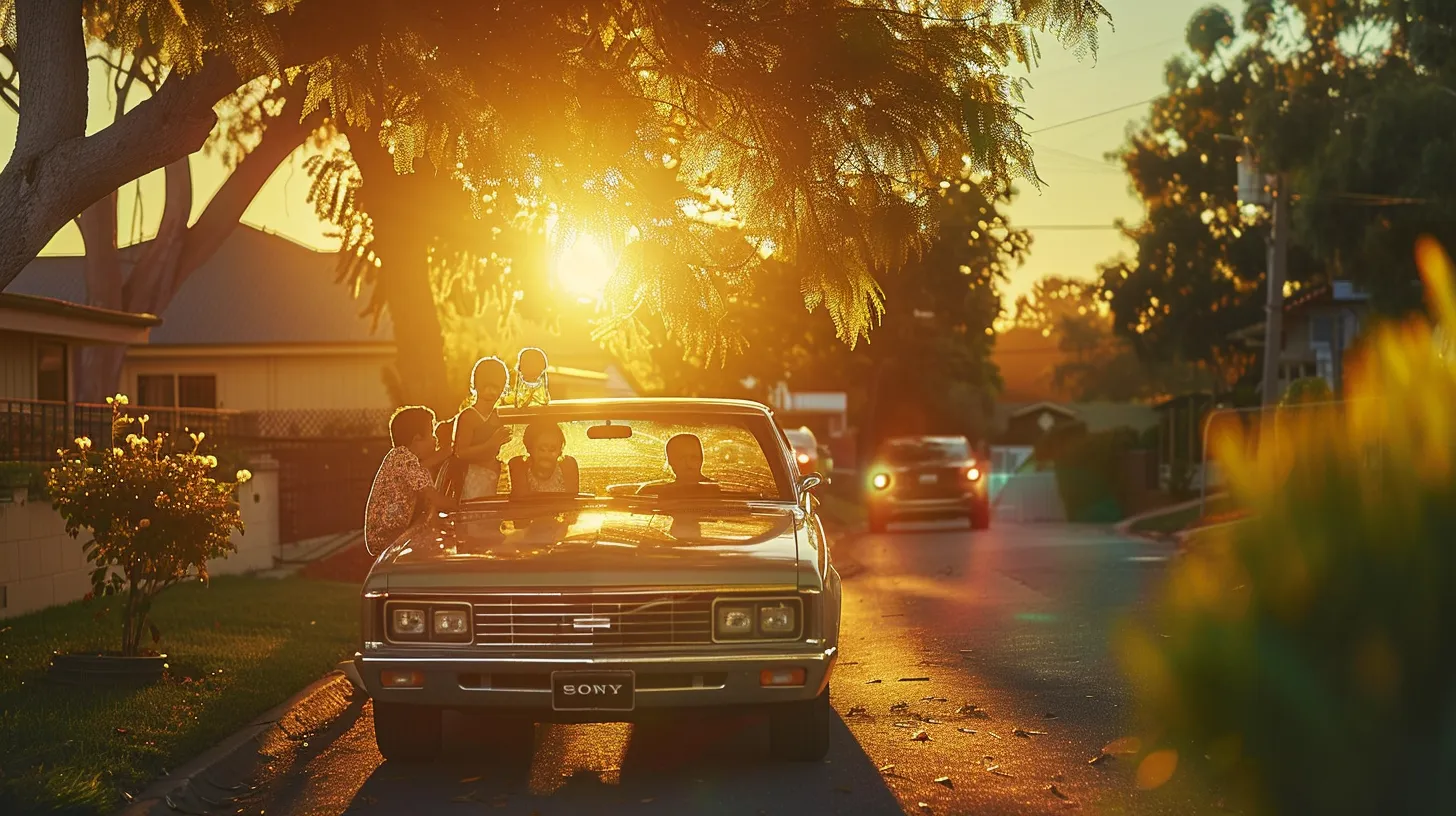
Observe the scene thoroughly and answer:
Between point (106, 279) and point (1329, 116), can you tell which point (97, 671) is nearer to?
point (106, 279)

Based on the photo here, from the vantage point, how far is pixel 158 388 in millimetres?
36250

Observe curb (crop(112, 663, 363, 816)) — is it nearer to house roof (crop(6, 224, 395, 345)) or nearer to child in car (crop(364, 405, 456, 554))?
child in car (crop(364, 405, 456, 554))

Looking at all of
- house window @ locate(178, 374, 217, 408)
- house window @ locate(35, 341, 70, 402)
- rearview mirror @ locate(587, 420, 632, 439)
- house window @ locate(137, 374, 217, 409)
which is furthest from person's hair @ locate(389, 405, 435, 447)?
house window @ locate(178, 374, 217, 408)

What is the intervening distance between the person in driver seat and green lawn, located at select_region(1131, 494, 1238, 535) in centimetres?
2092

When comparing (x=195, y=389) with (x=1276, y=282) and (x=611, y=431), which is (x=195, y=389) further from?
(x=611, y=431)

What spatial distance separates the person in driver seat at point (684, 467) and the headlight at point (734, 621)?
1.80m

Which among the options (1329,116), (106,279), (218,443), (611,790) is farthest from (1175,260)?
(611,790)

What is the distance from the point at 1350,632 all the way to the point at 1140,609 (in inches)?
173

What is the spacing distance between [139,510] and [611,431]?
110 inches

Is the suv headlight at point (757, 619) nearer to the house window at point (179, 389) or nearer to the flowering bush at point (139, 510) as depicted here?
the flowering bush at point (139, 510)

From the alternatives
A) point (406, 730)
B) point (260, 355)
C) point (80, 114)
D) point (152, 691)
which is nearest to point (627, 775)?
point (406, 730)

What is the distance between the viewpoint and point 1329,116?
33594 millimetres


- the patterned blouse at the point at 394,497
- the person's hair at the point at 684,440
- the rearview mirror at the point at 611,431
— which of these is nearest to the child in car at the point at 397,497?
the patterned blouse at the point at 394,497

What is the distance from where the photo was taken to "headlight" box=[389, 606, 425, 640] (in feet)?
25.2
